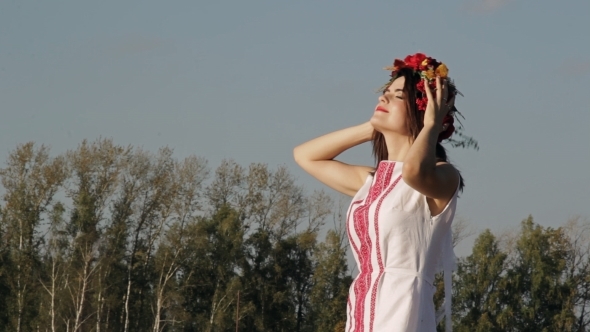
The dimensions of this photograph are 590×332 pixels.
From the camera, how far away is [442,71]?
12.2 feet

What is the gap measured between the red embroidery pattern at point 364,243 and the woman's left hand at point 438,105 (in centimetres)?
25

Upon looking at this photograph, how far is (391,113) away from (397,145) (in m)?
0.12

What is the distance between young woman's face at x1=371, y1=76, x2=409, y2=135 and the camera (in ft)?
11.9

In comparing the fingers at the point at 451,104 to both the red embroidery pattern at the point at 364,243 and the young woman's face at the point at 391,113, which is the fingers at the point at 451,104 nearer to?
the young woman's face at the point at 391,113

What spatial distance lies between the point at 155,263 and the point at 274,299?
471 centimetres

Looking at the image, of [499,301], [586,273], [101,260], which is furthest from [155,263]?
[586,273]

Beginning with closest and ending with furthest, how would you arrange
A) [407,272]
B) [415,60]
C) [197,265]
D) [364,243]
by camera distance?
[407,272] < [364,243] < [415,60] < [197,265]

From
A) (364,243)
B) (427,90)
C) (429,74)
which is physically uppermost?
(429,74)

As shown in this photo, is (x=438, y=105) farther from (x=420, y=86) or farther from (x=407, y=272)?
(x=407, y=272)

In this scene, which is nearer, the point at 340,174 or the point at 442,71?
the point at 442,71

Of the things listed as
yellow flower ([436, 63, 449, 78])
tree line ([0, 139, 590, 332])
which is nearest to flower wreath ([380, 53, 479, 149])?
yellow flower ([436, 63, 449, 78])

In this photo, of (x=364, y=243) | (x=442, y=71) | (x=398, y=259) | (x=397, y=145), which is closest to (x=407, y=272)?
(x=398, y=259)

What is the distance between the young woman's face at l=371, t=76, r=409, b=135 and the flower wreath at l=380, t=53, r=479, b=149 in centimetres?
6

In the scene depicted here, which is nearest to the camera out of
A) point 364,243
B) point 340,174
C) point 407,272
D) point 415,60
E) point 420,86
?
point 407,272
